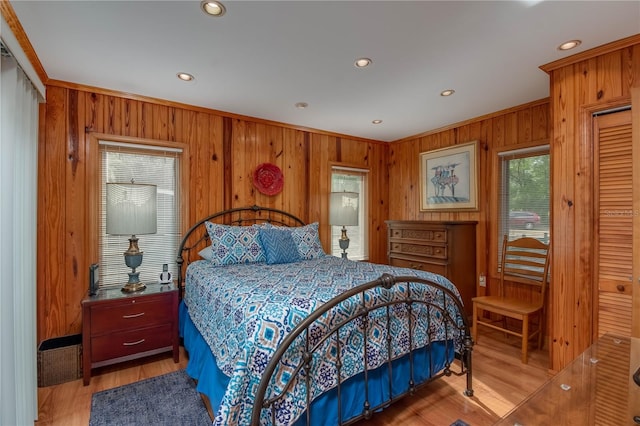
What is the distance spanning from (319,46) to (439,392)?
2566 millimetres

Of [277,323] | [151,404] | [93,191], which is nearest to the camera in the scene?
[277,323]

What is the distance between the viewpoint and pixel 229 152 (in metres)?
3.45

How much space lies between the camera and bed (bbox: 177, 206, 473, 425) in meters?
1.35

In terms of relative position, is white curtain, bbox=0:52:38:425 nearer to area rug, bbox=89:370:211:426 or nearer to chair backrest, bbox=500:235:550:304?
area rug, bbox=89:370:211:426

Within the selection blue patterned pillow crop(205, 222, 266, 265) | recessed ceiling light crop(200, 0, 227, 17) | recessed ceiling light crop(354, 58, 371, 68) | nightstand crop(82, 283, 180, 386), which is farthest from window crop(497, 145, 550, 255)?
nightstand crop(82, 283, 180, 386)

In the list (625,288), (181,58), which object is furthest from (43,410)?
(625,288)

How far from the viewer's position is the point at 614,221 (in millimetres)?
2068

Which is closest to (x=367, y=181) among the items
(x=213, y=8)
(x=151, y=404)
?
(x=213, y=8)

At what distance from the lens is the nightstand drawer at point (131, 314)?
7.68ft

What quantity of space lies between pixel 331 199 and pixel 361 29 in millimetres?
2323

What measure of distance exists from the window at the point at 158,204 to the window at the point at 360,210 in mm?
2072

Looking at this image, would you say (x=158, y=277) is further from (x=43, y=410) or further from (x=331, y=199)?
(x=331, y=199)

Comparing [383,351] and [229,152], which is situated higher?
[229,152]

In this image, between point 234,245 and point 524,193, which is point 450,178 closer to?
point 524,193
